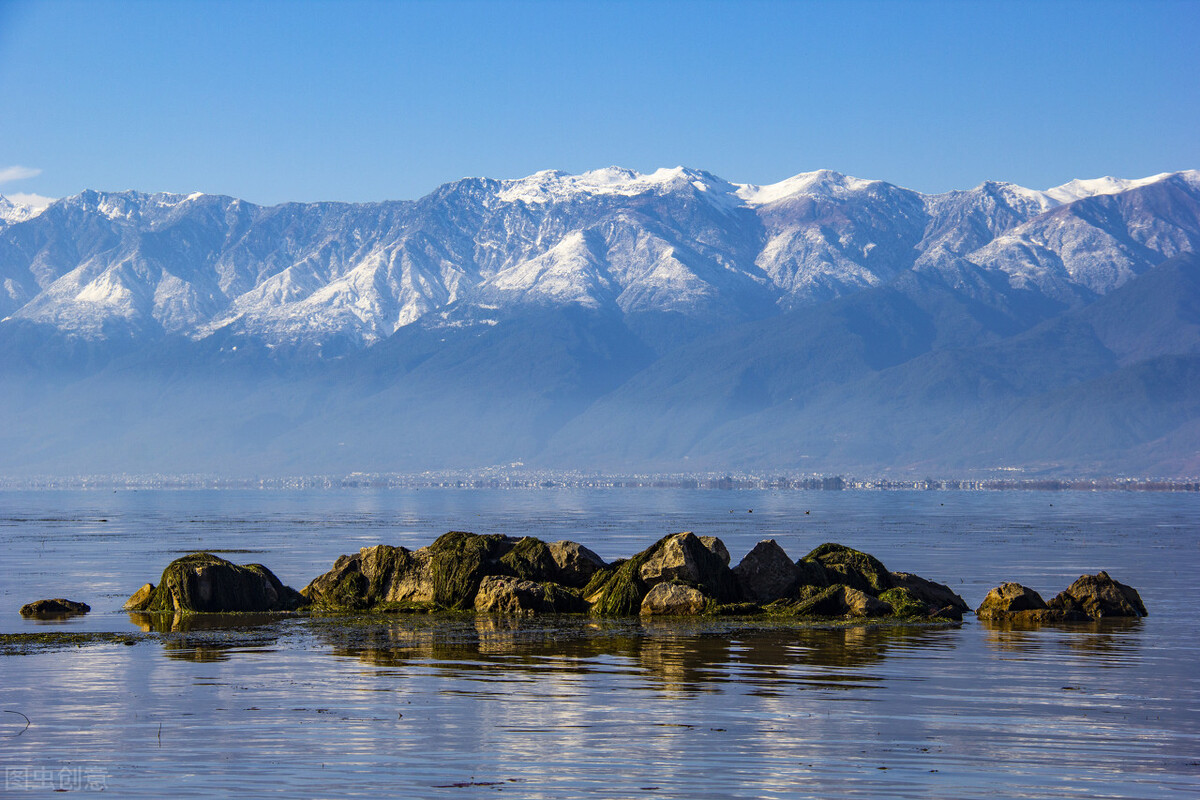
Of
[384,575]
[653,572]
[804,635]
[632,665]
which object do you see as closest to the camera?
[632,665]

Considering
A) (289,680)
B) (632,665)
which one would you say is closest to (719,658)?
(632,665)

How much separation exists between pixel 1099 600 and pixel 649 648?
18333mm

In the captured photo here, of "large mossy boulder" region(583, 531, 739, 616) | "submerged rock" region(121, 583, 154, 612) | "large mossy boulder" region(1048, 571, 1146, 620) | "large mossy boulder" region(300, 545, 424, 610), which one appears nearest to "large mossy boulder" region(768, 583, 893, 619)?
"large mossy boulder" region(583, 531, 739, 616)

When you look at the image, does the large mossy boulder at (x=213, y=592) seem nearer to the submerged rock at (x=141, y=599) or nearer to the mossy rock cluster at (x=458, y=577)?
the submerged rock at (x=141, y=599)

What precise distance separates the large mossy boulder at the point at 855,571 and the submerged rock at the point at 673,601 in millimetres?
5628

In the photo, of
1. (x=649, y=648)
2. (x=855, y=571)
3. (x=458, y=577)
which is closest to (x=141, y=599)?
(x=458, y=577)

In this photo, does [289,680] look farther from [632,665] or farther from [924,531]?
[924,531]

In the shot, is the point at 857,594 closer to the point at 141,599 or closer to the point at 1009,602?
the point at 1009,602

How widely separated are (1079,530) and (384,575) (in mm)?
91631

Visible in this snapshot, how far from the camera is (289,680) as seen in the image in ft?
103

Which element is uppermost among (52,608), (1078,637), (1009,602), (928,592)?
(928,592)

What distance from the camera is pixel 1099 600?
47.3 m

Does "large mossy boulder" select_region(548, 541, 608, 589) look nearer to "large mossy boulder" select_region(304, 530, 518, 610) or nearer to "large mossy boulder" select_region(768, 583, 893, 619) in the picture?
"large mossy boulder" select_region(304, 530, 518, 610)

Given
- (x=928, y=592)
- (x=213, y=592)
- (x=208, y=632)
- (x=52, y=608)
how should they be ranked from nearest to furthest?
(x=208, y=632) < (x=52, y=608) < (x=213, y=592) < (x=928, y=592)
